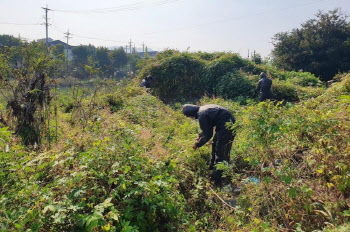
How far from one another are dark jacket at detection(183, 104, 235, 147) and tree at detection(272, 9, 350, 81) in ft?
→ 55.5

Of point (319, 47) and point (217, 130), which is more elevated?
point (319, 47)

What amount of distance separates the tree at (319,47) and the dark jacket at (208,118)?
55.5 ft

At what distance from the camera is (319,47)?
1894cm

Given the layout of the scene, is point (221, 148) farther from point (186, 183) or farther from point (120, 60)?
point (120, 60)

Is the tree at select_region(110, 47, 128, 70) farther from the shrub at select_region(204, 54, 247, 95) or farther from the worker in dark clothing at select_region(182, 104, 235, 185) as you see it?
the worker in dark clothing at select_region(182, 104, 235, 185)

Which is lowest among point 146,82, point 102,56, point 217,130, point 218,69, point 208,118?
point 217,130

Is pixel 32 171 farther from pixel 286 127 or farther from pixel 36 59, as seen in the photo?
pixel 36 59

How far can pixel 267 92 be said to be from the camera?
10.4m

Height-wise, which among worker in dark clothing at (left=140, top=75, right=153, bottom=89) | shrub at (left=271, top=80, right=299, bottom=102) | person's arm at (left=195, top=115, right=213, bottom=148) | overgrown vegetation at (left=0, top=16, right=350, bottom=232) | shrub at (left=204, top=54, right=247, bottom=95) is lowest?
overgrown vegetation at (left=0, top=16, right=350, bottom=232)

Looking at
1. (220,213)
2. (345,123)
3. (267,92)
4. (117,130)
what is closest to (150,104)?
(267,92)

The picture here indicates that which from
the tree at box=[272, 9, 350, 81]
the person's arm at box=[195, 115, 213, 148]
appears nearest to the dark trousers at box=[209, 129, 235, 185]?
the person's arm at box=[195, 115, 213, 148]

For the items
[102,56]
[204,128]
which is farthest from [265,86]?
[102,56]

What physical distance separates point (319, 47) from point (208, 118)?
725 inches

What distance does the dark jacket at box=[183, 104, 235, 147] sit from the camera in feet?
15.3
